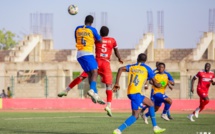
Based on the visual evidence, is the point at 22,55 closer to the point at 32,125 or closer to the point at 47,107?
the point at 47,107

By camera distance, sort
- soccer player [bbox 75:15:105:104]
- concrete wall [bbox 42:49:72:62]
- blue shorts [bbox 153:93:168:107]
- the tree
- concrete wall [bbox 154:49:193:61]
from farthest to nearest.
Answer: the tree → concrete wall [bbox 42:49:72:62] → concrete wall [bbox 154:49:193:61] → blue shorts [bbox 153:93:168:107] → soccer player [bbox 75:15:105:104]

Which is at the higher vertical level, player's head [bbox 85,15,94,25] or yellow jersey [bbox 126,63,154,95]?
player's head [bbox 85,15,94,25]

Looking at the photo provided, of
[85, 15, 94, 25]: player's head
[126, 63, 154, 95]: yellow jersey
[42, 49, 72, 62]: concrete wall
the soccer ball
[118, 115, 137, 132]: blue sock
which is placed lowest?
[118, 115, 137, 132]: blue sock

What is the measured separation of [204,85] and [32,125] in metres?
8.01

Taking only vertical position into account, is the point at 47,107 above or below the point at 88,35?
below

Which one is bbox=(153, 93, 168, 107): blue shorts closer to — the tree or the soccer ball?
the soccer ball

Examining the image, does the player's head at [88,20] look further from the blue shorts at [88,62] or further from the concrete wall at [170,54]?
the concrete wall at [170,54]

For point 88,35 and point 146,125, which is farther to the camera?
point 146,125

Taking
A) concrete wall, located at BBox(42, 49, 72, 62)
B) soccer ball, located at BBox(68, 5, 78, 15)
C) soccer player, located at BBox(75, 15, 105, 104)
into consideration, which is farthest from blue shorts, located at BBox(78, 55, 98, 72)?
concrete wall, located at BBox(42, 49, 72, 62)

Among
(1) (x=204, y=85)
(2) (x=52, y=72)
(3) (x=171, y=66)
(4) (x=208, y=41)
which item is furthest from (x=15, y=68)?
(1) (x=204, y=85)

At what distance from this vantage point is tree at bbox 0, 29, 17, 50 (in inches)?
4422

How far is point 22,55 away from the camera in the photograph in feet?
223

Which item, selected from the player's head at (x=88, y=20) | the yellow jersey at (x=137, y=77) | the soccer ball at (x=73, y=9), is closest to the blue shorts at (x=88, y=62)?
the player's head at (x=88, y=20)

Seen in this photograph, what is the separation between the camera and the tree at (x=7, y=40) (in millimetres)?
112312
